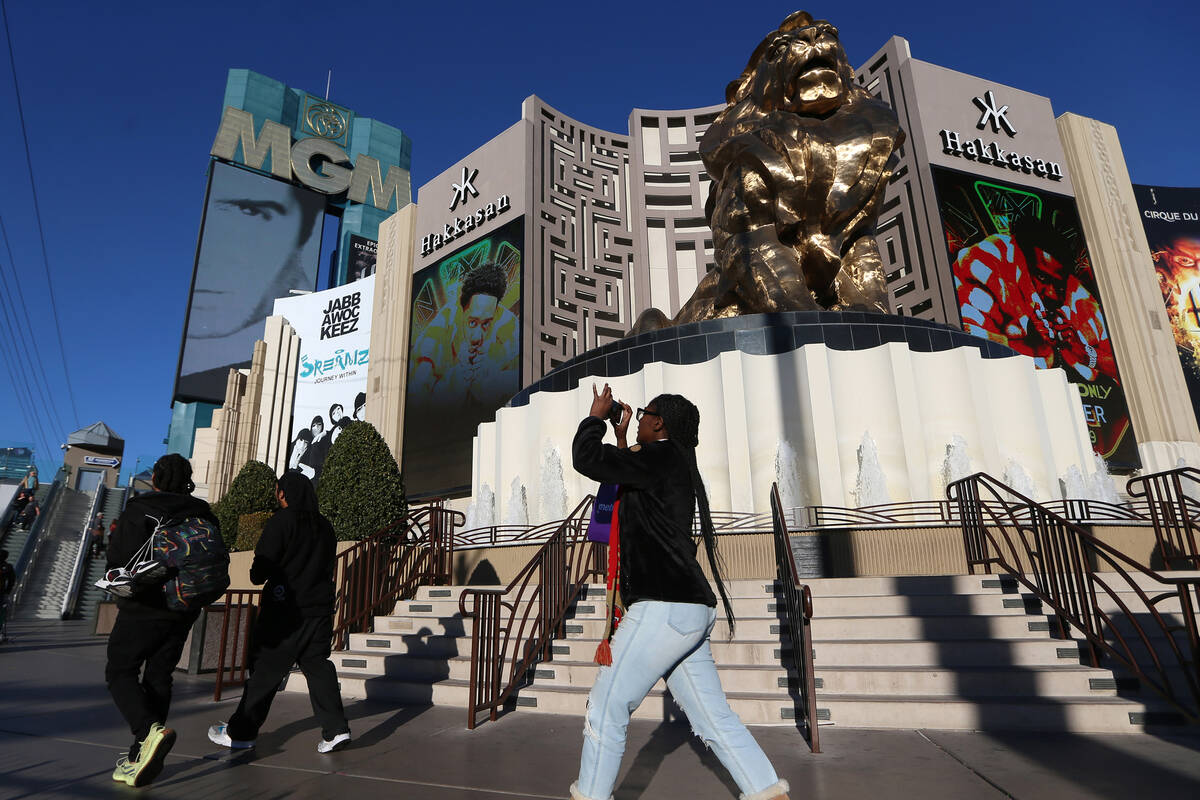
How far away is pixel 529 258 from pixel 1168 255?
83.3 ft

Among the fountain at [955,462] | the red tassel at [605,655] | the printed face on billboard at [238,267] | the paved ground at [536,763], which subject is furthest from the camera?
the printed face on billboard at [238,267]

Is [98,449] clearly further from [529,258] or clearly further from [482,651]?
[482,651]

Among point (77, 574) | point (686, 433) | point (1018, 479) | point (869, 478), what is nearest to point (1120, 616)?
point (869, 478)

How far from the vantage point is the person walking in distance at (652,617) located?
223 centimetres

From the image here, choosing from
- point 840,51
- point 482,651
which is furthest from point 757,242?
point 482,651

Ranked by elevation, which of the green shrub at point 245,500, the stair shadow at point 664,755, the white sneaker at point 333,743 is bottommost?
the stair shadow at point 664,755

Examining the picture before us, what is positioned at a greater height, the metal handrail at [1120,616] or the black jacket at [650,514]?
the black jacket at [650,514]

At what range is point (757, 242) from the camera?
1263 centimetres

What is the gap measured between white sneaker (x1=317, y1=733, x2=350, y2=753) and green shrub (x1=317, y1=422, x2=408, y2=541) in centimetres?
747

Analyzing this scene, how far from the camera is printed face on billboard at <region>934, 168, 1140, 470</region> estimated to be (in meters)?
22.8

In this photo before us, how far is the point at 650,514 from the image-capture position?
8.16 feet

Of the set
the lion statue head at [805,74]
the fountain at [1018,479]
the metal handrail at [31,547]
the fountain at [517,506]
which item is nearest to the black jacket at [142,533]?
the fountain at [517,506]

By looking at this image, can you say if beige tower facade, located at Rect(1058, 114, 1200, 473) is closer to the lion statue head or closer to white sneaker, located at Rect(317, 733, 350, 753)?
the lion statue head

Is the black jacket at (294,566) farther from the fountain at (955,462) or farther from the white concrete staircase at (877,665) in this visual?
the fountain at (955,462)
